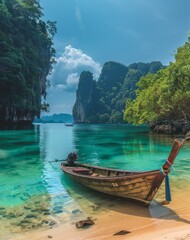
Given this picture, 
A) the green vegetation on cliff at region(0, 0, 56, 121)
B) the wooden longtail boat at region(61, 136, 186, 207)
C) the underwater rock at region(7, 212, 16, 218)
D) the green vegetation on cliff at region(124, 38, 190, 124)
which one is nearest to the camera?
the wooden longtail boat at region(61, 136, 186, 207)

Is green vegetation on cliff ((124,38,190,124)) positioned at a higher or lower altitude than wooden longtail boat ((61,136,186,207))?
higher

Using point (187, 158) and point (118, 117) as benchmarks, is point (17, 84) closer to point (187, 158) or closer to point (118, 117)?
point (187, 158)

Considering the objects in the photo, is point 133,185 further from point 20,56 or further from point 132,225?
point 20,56

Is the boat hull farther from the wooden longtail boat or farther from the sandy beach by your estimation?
the sandy beach

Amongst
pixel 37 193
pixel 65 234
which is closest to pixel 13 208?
pixel 37 193

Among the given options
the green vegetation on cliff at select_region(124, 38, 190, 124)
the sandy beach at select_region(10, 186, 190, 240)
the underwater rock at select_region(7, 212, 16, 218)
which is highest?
the green vegetation on cliff at select_region(124, 38, 190, 124)

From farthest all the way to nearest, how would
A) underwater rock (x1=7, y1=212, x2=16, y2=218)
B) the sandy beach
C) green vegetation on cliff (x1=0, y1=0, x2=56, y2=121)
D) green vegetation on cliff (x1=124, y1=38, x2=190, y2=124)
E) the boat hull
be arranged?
green vegetation on cliff (x1=0, y1=0, x2=56, y2=121) < green vegetation on cliff (x1=124, y1=38, x2=190, y2=124) < underwater rock (x1=7, y1=212, x2=16, y2=218) < the boat hull < the sandy beach

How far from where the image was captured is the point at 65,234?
626cm

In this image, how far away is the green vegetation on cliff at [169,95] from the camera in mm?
28734

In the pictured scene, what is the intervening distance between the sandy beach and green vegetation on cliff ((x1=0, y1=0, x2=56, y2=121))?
4497cm

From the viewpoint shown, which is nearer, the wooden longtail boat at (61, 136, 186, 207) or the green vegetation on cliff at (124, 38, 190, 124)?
the wooden longtail boat at (61, 136, 186, 207)

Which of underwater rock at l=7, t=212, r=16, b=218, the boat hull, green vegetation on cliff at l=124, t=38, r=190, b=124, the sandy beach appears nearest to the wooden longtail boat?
the boat hull

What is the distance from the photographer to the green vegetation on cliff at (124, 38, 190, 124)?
94.3 feet

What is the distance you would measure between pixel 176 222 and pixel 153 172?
1381mm
